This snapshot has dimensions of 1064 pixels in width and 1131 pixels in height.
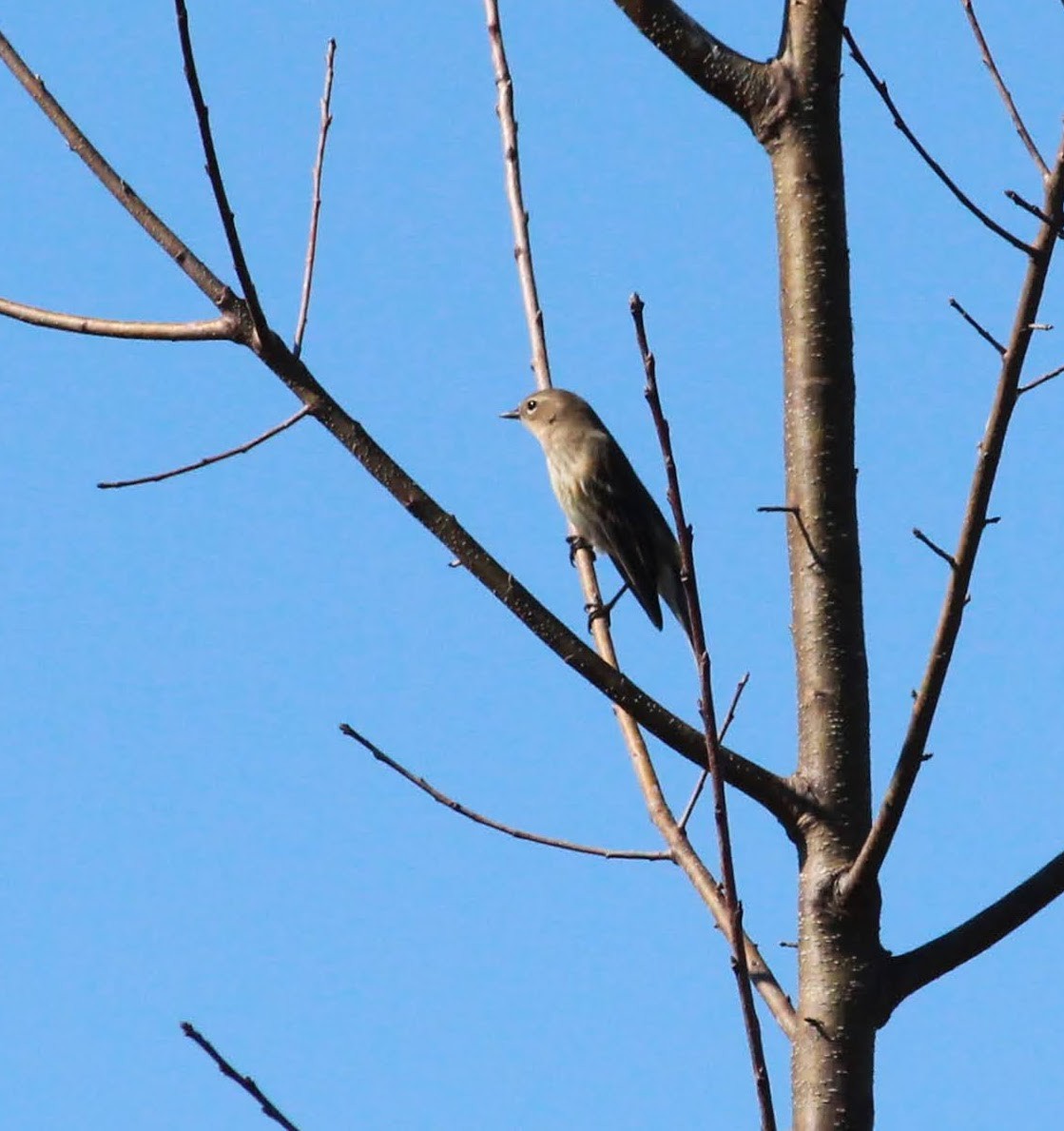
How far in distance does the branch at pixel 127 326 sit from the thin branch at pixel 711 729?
35.0 inches

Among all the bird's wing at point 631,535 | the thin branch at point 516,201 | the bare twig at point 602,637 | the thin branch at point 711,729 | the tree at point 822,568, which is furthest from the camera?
the bird's wing at point 631,535

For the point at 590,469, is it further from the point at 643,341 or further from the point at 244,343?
the point at 643,341

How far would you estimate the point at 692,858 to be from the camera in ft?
11.3

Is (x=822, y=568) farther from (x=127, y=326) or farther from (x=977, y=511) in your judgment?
(x=127, y=326)

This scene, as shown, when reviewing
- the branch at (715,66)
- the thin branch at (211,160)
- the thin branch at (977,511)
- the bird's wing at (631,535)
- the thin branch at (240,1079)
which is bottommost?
the thin branch at (240,1079)

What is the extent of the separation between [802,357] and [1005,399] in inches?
27.5

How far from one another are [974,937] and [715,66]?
62.1 inches

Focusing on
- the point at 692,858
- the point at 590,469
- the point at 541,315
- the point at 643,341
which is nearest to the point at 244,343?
the point at 643,341

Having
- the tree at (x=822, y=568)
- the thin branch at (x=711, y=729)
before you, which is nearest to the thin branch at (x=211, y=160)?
the tree at (x=822, y=568)

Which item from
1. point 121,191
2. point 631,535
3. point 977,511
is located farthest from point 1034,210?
point 631,535

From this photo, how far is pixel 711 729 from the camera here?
2334 mm

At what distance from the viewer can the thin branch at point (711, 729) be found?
2176 mm

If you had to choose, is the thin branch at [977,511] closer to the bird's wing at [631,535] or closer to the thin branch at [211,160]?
the thin branch at [211,160]

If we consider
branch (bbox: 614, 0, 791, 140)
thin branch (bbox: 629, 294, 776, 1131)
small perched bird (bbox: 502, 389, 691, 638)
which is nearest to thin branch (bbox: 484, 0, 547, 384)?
branch (bbox: 614, 0, 791, 140)
